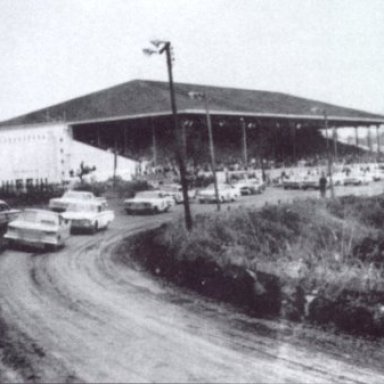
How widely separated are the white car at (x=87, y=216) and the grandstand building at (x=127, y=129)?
22534mm

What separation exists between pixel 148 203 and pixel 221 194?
8.42m

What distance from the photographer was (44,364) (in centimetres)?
780

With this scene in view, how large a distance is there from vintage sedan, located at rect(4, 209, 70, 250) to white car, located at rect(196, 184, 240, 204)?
20.8 m

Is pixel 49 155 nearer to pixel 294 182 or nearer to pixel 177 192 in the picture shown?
pixel 177 192

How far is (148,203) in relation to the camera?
105 feet

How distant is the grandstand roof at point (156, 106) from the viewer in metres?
53.2

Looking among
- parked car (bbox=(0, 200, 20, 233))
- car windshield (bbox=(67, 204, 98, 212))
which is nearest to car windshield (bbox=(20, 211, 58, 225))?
parked car (bbox=(0, 200, 20, 233))

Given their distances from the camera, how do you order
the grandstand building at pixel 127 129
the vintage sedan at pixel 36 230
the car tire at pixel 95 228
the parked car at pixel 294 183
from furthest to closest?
1. the grandstand building at pixel 127 129
2. the parked car at pixel 294 183
3. the car tire at pixel 95 228
4. the vintage sedan at pixel 36 230

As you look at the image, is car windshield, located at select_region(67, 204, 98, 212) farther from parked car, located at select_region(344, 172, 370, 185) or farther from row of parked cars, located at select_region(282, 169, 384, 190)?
parked car, located at select_region(344, 172, 370, 185)

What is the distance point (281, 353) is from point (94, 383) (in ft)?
10.7

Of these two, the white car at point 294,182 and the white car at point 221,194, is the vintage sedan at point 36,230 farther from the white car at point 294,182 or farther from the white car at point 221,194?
the white car at point 294,182

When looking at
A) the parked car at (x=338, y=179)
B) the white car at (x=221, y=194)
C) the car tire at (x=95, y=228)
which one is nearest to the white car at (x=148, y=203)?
the white car at (x=221, y=194)

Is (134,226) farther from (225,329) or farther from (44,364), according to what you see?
(44,364)

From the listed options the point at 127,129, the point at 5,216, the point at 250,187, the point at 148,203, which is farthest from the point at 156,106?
the point at 5,216
